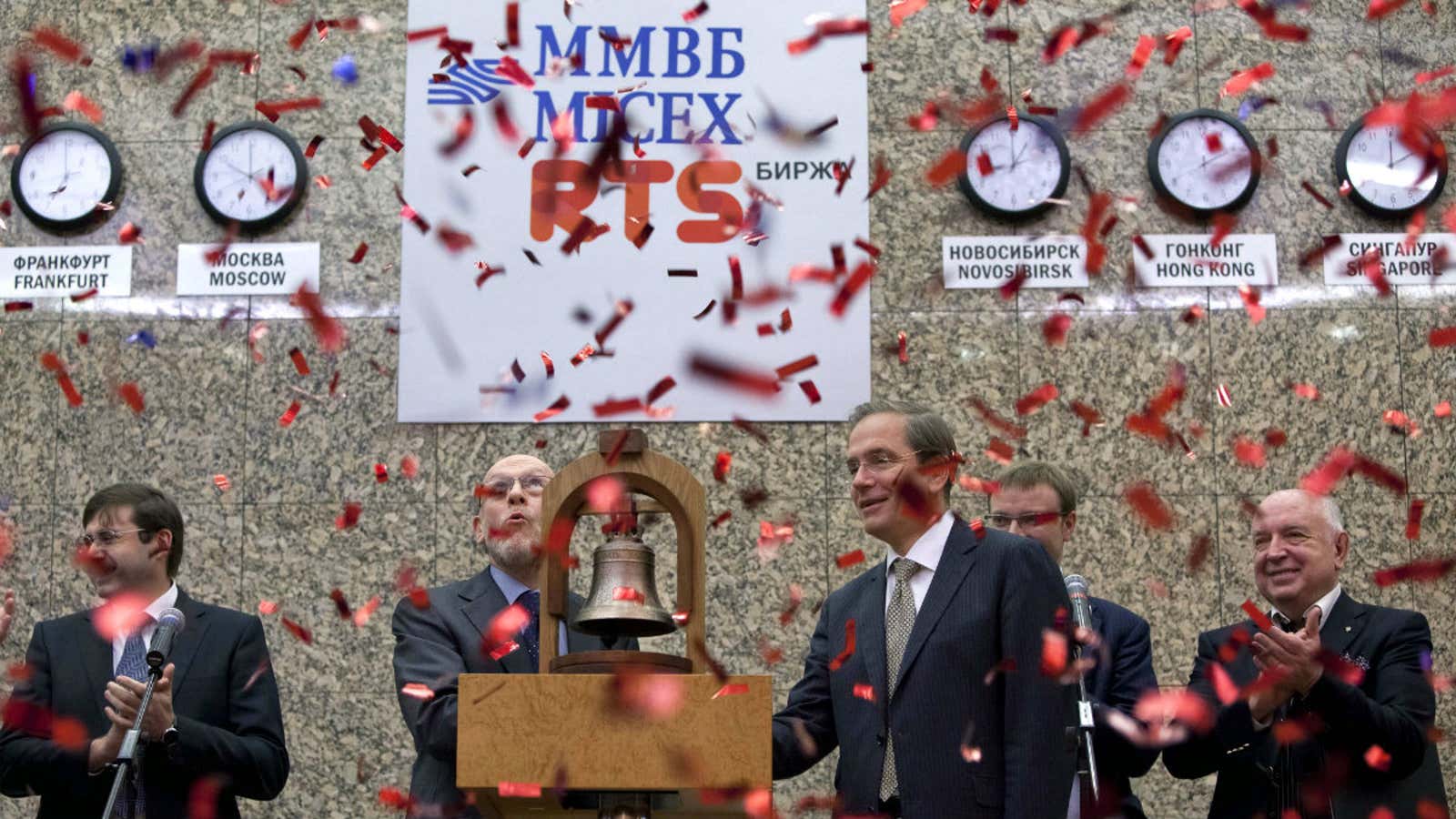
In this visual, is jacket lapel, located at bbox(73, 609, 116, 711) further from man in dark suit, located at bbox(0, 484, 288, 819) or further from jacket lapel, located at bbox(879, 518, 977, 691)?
jacket lapel, located at bbox(879, 518, 977, 691)

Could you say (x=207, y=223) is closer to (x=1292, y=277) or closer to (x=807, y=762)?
(x=807, y=762)

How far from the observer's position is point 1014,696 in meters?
3.77

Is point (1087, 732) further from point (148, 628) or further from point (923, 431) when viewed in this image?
point (148, 628)

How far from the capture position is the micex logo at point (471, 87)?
650 centimetres

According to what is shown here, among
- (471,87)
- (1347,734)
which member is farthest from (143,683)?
(471,87)

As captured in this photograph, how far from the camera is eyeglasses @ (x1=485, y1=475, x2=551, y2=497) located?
15.6 ft

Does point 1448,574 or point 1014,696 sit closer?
point 1014,696

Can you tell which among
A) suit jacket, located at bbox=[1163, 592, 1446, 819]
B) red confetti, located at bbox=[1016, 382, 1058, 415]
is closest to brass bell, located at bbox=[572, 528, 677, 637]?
suit jacket, located at bbox=[1163, 592, 1446, 819]

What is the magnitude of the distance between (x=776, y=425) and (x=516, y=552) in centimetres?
180

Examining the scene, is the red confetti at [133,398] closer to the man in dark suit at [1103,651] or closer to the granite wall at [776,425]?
the granite wall at [776,425]

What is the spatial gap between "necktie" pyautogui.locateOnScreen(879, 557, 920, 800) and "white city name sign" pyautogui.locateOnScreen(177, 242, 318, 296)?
305cm

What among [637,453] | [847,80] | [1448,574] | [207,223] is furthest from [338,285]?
[1448,574]

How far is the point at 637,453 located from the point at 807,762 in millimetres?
927

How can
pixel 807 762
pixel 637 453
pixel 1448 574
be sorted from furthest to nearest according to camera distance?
pixel 1448 574, pixel 807 762, pixel 637 453
